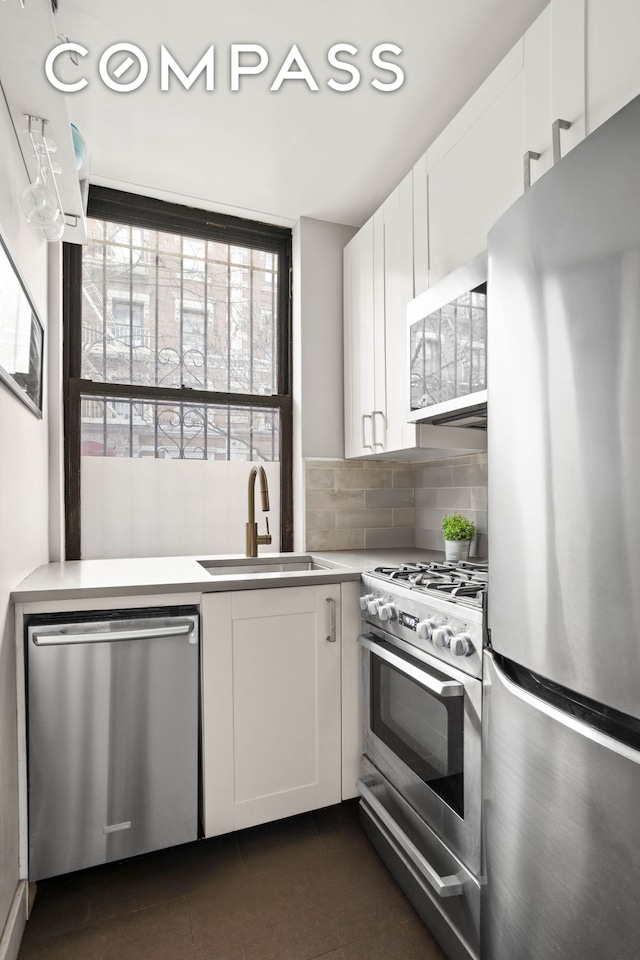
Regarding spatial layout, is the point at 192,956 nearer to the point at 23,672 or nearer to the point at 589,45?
the point at 23,672

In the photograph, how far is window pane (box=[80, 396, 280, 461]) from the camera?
8.04 feet

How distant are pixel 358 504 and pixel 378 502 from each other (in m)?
0.12

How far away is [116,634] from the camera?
64.7 inches

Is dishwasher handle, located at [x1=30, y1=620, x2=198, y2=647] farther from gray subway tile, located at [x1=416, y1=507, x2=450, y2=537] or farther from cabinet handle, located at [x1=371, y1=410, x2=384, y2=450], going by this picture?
gray subway tile, located at [x1=416, y1=507, x2=450, y2=537]

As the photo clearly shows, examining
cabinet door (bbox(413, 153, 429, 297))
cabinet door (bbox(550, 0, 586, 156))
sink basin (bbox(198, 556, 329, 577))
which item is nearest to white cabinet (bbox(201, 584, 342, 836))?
sink basin (bbox(198, 556, 329, 577))

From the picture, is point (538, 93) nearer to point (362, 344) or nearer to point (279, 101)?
point (279, 101)

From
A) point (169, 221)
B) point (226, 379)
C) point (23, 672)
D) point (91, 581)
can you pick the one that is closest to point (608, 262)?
point (91, 581)

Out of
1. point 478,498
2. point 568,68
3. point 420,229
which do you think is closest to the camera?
point 568,68

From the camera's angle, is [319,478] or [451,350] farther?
[319,478]

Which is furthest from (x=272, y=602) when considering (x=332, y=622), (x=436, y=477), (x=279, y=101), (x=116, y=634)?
(x=279, y=101)

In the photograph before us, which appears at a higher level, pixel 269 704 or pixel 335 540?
pixel 335 540

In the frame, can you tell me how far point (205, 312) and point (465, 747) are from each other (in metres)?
2.20

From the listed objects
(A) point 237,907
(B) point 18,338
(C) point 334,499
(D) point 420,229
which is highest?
(D) point 420,229

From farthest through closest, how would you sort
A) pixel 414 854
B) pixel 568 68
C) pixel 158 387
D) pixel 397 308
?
pixel 158 387 → pixel 397 308 → pixel 414 854 → pixel 568 68
